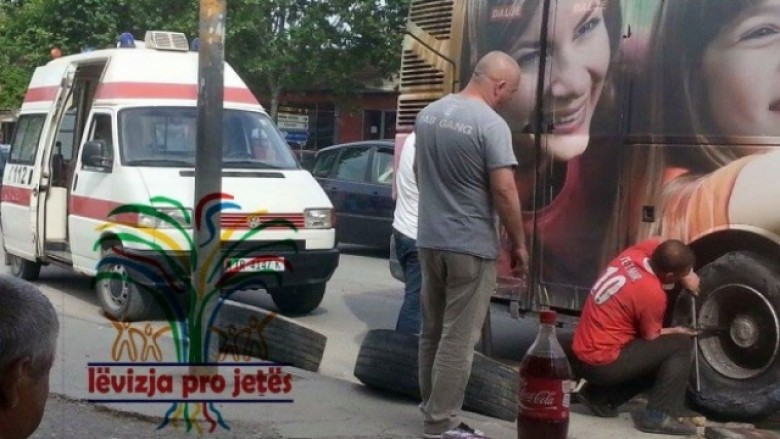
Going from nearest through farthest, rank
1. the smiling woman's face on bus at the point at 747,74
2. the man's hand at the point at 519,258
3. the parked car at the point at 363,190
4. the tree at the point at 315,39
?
1. the man's hand at the point at 519,258
2. the smiling woman's face on bus at the point at 747,74
3. the parked car at the point at 363,190
4. the tree at the point at 315,39

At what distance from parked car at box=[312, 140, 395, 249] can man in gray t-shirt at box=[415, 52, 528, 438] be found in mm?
9798

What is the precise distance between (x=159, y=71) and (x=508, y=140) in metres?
6.04

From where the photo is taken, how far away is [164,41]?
1131cm

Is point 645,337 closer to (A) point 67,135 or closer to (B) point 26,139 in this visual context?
(A) point 67,135

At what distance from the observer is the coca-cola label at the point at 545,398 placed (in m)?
4.69

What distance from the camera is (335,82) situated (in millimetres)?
30719

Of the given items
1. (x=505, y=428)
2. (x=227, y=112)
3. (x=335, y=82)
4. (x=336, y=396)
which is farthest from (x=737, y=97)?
(x=335, y=82)

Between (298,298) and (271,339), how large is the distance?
3118 millimetres

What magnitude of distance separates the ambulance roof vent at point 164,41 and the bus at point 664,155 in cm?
385

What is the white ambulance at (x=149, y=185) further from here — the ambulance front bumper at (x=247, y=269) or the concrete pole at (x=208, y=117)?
the concrete pole at (x=208, y=117)

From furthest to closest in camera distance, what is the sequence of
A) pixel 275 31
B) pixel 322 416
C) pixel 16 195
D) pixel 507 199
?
pixel 275 31 → pixel 16 195 → pixel 322 416 → pixel 507 199

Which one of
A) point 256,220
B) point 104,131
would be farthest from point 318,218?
point 104,131

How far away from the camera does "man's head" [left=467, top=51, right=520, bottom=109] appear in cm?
575

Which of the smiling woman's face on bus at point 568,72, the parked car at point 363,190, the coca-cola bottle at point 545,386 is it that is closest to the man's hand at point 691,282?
the smiling woman's face on bus at point 568,72
